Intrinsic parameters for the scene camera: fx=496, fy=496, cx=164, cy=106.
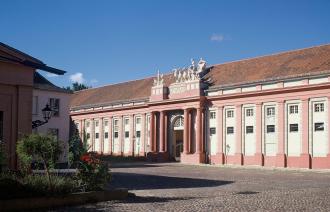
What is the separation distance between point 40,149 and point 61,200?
148 cm

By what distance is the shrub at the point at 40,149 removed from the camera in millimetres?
12758

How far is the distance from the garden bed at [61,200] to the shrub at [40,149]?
0.47 metres

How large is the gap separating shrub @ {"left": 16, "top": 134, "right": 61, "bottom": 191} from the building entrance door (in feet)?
125

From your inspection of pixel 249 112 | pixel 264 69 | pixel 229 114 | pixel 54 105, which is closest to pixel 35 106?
pixel 54 105

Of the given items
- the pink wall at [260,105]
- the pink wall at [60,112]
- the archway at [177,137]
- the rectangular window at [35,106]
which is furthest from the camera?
the archway at [177,137]

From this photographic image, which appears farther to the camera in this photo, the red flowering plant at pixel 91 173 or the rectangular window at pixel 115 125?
the rectangular window at pixel 115 125

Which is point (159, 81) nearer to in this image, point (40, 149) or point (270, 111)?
point (270, 111)

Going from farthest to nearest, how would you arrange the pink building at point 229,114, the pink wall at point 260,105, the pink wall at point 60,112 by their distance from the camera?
the pink wall at point 60,112 < the pink building at point 229,114 < the pink wall at point 260,105

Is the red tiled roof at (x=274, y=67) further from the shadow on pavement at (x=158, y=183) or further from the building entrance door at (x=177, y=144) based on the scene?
the shadow on pavement at (x=158, y=183)

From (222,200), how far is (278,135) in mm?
26549

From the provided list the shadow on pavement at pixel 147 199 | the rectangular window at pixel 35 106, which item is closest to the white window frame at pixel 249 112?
the rectangular window at pixel 35 106

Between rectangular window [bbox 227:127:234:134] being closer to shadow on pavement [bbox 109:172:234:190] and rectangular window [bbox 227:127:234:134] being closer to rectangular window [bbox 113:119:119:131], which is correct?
rectangular window [bbox 113:119:119:131]

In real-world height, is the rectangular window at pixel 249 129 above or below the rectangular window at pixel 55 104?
below

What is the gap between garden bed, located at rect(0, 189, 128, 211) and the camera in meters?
11.4
